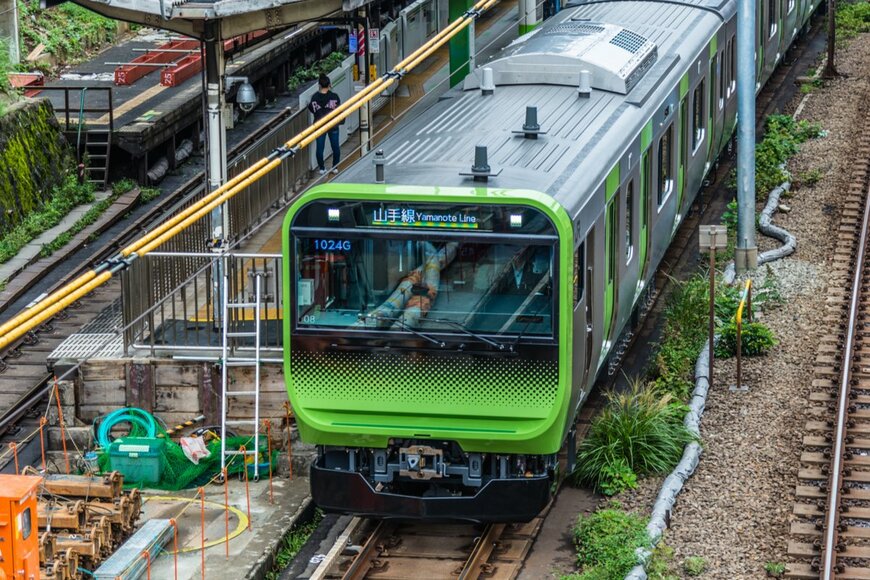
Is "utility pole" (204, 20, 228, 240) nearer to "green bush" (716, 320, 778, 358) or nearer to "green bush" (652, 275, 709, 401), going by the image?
"green bush" (652, 275, 709, 401)

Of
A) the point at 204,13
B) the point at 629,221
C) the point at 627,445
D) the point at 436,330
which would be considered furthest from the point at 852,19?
the point at 436,330

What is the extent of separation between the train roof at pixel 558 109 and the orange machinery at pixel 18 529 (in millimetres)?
3631

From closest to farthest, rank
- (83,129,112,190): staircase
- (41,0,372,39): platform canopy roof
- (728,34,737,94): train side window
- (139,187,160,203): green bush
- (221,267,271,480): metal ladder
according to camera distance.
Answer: (221,267,271,480): metal ladder
(41,0,372,39): platform canopy roof
(728,34,737,94): train side window
(139,187,160,203): green bush
(83,129,112,190): staircase

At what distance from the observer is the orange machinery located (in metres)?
12.0

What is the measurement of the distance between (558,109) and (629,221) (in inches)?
53.0

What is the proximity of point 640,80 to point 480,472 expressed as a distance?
5904 mm

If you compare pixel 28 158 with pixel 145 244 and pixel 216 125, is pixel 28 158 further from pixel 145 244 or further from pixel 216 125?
pixel 145 244

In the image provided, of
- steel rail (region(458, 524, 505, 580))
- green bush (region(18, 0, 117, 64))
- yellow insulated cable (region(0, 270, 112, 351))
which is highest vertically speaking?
yellow insulated cable (region(0, 270, 112, 351))

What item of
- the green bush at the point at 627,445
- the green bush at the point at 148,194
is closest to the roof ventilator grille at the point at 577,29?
the green bush at the point at 627,445

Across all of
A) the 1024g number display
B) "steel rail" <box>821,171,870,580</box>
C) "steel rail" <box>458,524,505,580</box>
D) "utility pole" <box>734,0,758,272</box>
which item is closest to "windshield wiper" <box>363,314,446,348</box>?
the 1024g number display

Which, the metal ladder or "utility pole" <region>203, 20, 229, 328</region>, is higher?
"utility pole" <region>203, 20, 229, 328</region>

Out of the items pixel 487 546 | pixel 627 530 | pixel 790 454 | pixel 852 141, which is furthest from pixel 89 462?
pixel 852 141

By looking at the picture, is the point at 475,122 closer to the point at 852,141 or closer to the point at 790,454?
the point at 790,454

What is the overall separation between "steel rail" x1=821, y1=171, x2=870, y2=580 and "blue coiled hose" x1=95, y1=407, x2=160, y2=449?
6830mm
